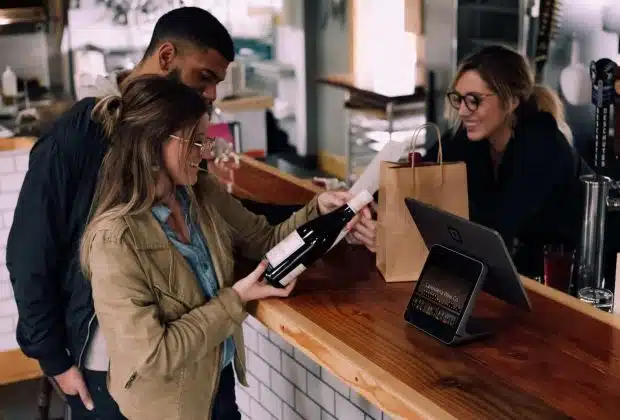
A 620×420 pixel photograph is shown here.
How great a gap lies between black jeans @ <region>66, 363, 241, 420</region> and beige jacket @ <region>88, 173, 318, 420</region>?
0.37ft

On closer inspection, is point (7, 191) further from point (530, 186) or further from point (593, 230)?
point (593, 230)

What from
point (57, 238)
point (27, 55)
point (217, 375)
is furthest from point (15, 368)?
point (217, 375)

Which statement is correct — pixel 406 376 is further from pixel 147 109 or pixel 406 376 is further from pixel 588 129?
pixel 588 129

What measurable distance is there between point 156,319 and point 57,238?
0.43 m

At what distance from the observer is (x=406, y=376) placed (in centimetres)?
158

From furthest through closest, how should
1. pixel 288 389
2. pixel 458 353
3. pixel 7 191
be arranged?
1. pixel 7 191
2. pixel 288 389
3. pixel 458 353

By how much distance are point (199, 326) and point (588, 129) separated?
2421mm

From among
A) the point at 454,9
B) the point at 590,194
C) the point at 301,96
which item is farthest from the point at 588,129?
the point at 301,96

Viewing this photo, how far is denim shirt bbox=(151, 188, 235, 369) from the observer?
1.99m

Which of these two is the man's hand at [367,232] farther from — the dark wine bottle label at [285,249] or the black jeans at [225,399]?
the black jeans at [225,399]

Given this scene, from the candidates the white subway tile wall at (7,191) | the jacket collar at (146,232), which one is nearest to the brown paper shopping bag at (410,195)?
the jacket collar at (146,232)

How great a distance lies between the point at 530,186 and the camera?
298 cm

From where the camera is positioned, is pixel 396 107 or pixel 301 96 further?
pixel 301 96

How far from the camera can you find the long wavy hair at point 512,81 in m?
3.01
